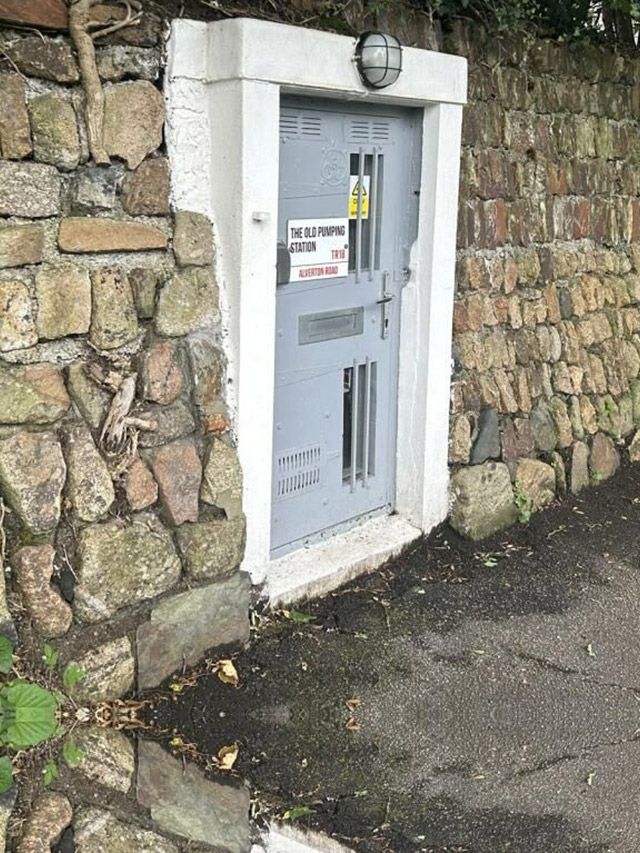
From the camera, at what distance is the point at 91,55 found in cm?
380

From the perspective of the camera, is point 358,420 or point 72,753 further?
point 358,420

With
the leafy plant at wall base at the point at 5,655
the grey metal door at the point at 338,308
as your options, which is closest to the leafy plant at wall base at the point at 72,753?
the leafy plant at wall base at the point at 5,655

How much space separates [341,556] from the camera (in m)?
5.15

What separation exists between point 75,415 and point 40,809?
125 centimetres

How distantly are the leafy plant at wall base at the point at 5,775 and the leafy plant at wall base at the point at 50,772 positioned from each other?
144 millimetres

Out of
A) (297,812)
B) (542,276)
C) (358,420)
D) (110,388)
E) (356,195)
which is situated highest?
(356,195)

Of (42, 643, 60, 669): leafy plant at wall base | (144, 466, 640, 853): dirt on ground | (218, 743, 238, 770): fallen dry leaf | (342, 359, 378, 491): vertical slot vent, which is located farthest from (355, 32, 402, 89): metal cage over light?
(218, 743, 238, 770): fallen dry leaf

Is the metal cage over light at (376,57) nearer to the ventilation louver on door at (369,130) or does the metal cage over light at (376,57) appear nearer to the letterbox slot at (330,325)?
the ventilation louver on door at (369,130)

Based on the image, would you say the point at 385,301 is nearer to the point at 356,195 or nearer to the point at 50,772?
the point at 356,195

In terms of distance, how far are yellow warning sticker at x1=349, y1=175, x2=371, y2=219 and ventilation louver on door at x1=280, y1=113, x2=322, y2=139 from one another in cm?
32

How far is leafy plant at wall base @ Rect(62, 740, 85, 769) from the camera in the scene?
3.67m

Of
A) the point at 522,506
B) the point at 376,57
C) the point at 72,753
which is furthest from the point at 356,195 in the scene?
the point at 72,753

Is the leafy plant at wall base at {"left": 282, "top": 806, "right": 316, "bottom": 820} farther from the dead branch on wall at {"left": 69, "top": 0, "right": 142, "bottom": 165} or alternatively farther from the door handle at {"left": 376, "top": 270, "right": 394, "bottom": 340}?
the door handle at {"left": 376, "top": 270, "right": 394, "bottom": 340}

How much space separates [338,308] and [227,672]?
1651 mm
